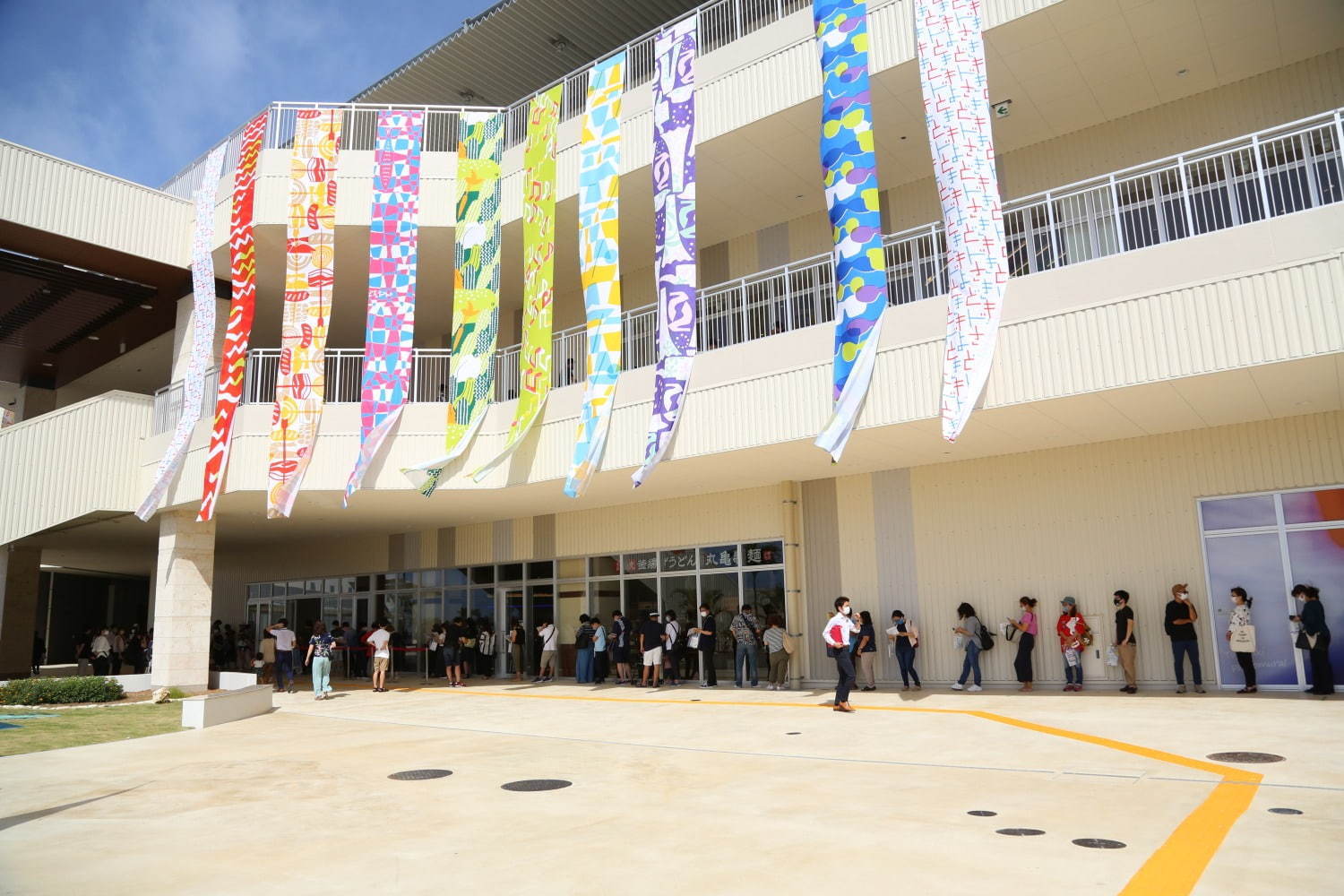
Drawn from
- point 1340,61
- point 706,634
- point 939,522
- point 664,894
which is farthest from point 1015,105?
point 664,894

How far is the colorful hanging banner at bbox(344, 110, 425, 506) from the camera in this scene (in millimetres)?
19188

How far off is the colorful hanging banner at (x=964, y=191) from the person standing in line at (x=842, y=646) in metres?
3.01

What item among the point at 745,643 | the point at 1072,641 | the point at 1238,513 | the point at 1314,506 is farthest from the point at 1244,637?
the point at 745,643

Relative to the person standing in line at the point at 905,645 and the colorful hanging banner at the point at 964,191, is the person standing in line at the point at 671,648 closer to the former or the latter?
the person standing in line at the point at 905,645

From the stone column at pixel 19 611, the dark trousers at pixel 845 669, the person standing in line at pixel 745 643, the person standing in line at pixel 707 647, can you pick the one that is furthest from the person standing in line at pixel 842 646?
the stone column at pixel 19 611

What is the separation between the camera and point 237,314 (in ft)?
69.2

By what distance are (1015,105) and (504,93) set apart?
47.9 feet

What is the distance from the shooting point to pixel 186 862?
621 cm

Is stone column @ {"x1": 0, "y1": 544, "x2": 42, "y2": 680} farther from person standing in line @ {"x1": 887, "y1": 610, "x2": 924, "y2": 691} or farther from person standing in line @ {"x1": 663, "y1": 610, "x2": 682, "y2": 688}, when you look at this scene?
person standing in line @ {"x1": 887, "y1": 610, "x2": 924, "y2": 691}

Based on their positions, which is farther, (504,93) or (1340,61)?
(504,93)

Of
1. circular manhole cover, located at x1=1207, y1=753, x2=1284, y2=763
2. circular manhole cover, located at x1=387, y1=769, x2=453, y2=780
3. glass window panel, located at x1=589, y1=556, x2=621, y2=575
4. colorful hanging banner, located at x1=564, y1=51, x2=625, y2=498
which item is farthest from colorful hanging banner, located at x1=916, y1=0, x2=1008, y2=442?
glass window panel, located at x1=589, y1=556, x2=621, y2=575

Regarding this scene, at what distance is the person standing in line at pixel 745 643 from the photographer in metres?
19.0

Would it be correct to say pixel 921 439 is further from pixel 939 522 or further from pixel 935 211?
pixel 935 211

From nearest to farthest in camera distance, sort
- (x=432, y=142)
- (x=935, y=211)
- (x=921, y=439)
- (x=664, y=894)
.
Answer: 1. (x=664, y=894)
2. (x=921, y=439)
3. (x=935, y=211)
4. (x=432, y=142)
